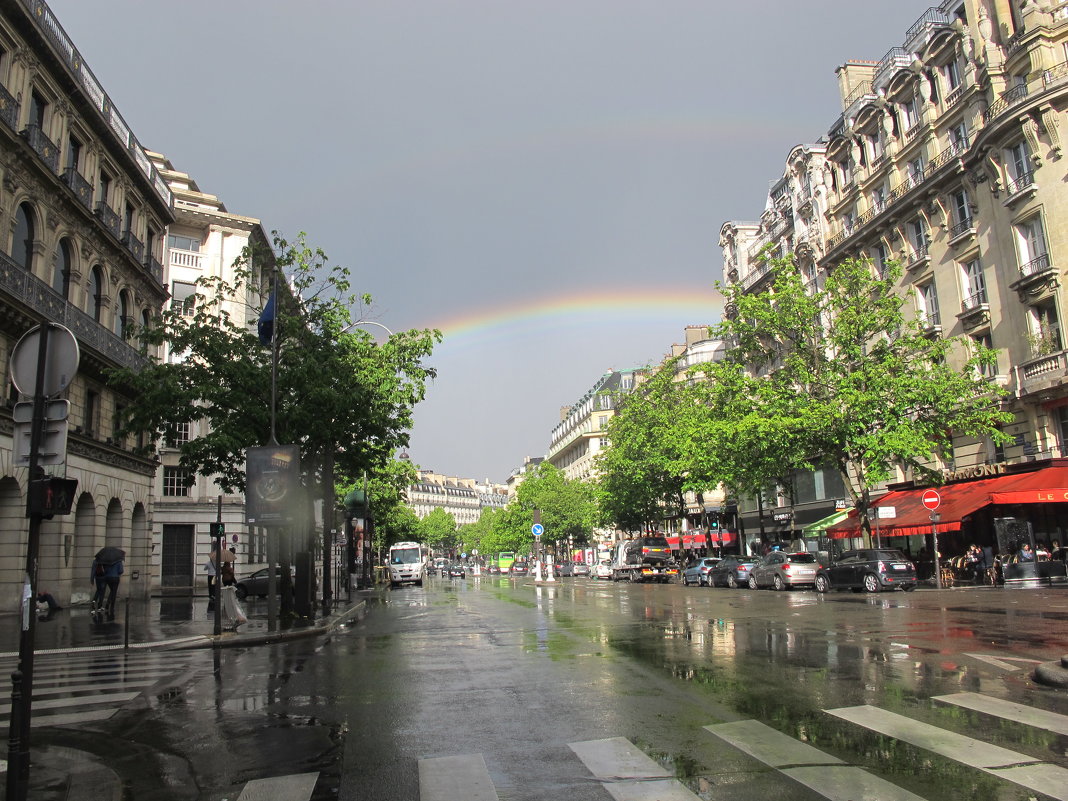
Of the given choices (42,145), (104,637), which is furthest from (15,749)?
(42,145)

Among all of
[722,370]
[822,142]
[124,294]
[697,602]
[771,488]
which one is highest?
[822,142]

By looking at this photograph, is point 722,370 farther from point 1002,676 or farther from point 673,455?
point 1002,676

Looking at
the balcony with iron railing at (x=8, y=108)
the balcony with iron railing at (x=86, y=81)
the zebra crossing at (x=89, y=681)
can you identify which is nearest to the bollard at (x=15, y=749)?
the zebra crossing at (x=89, y=681)

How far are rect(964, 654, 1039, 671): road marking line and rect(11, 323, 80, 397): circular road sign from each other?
1051 centimetres

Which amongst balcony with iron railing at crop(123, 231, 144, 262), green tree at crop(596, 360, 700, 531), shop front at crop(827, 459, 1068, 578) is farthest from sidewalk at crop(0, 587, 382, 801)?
green tree at crop(596, 360, 700, 531)

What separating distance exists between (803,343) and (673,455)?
1953 cm

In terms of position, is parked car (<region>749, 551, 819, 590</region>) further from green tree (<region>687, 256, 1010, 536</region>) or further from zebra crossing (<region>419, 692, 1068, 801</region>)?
zebra crossing (<region>419, 692, 1068, 801</region>)

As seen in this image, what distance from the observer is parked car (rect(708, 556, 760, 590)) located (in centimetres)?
3941

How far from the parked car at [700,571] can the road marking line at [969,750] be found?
Result: 37.0 metres

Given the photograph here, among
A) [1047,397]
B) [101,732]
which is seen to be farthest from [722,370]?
[101,732]

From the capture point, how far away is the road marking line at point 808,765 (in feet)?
16.6

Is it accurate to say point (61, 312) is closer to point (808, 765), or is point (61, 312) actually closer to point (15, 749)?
point (15, 749)

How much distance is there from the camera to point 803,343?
3631cm

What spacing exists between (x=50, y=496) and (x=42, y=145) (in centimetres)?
2311
